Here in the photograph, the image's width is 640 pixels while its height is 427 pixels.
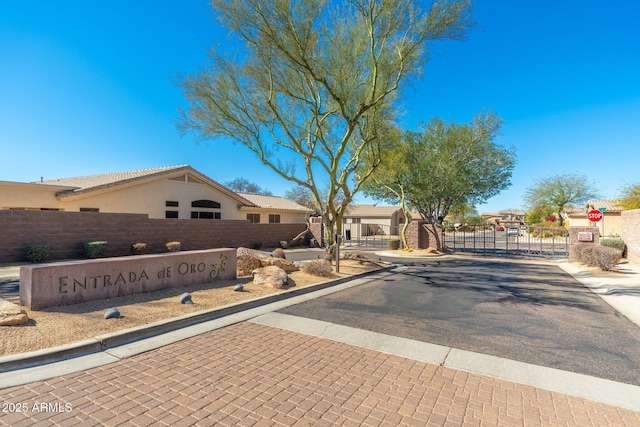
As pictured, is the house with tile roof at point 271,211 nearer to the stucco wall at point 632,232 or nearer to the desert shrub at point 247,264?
the desert shrub at point 247,264

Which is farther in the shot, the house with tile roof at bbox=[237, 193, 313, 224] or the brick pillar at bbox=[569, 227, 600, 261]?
Result: the house with tile roof at bbox=[237, 193, 313, 224]

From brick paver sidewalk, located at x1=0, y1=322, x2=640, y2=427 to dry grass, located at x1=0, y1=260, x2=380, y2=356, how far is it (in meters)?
1.21

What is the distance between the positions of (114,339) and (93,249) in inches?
455

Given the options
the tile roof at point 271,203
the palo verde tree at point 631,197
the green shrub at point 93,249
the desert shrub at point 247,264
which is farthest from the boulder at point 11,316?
the palo verde tree at point 631,197

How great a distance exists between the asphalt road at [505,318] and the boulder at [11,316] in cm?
450

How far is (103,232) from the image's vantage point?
15.3 metres

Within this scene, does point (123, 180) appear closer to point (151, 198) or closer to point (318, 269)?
point (151, 198)

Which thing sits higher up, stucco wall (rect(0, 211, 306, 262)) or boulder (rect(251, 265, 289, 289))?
stucco wall (rect(0, 211, 306, 262))

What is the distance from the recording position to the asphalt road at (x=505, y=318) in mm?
4957

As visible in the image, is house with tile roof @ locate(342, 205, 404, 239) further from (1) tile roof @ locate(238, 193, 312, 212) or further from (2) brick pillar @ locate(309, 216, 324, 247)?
(2) brick pillar @ locate(309, 216, 324, 247)

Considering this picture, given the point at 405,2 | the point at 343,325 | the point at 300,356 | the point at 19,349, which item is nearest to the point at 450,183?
the point at 405,2

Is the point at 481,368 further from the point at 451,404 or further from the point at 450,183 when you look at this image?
the point at 450,183

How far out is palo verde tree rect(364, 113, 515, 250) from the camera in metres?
21.6

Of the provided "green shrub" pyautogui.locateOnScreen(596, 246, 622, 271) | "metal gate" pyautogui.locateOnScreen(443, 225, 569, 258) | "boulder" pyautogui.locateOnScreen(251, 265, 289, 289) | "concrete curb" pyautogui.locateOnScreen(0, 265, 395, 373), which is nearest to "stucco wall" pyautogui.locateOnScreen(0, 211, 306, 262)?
"boulder" pyautogui.locateOnScreen(251, 265, 289, 289)
